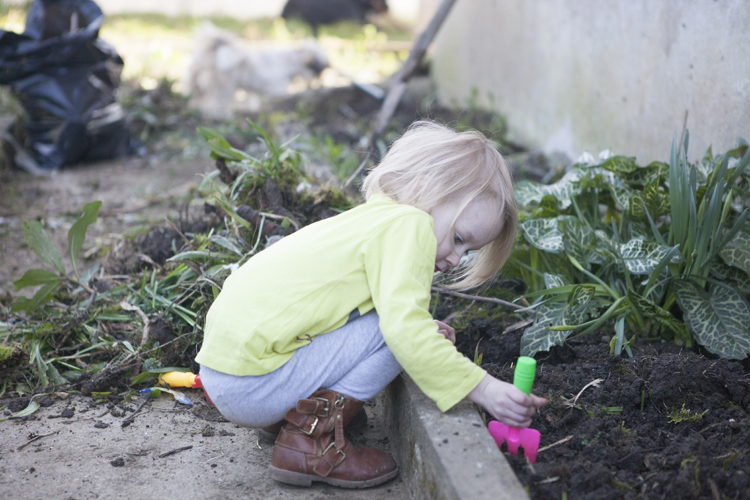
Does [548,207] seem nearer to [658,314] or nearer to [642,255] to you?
[642,255]

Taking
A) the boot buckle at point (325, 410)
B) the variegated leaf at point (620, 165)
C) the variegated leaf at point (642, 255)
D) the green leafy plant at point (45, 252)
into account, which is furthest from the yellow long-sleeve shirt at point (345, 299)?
the variegated leaf at point (620, 165)

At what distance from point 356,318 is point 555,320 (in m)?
0.75

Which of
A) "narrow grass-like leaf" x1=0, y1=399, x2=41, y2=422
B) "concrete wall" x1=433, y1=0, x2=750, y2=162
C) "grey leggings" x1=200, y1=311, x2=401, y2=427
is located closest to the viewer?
"grey leggings" x1=200, y1=311, x2=401, y2=427

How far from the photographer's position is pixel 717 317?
5.90ft

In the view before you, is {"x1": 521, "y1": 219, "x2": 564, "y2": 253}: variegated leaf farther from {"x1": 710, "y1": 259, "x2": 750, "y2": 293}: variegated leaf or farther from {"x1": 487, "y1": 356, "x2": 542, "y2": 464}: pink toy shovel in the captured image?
{"x1": 487, "y1": 356, "x2": 542, "y2": 464}: pink toy shovel

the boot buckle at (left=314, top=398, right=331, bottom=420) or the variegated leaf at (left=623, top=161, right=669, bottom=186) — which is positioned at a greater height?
the variegated leaf at (left=623, top=161, right=669, bottom=186)

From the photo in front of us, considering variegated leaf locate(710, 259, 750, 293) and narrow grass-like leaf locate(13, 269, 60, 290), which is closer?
variegated leaf locate(710, 259, 750, 293)

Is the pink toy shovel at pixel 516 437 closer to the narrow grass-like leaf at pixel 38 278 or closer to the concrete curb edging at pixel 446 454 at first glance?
the concrete curb edging at pixel 446 454

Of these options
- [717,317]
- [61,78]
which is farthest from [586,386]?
[61,78]

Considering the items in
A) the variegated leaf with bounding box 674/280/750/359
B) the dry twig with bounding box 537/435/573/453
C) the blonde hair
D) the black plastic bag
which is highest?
the blonde hair

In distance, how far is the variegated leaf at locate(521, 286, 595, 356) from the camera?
72.7 inches

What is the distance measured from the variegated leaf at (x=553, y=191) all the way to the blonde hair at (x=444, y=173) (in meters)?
0.68

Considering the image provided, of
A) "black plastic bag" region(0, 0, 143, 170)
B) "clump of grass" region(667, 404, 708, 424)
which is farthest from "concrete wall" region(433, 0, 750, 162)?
"black plastic bag" region(0, 0, 143, 170)

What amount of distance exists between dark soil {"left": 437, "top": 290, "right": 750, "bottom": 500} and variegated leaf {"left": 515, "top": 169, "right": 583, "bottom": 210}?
542 mm
